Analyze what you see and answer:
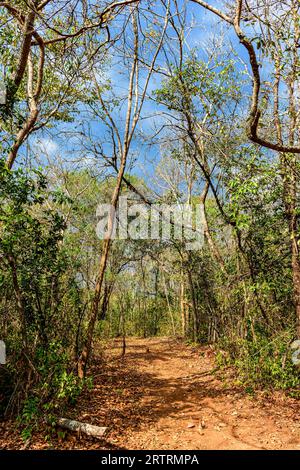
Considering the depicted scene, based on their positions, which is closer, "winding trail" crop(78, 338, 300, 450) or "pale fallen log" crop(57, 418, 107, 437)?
"pale fallen log" crop(57, 418, 107, 437)

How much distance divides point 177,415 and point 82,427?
155 centimetres

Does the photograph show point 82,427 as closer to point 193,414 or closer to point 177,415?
point 177,415

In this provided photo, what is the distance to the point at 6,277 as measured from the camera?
502 centimetres

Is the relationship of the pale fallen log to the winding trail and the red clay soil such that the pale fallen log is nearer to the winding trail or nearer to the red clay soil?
the red clay soil

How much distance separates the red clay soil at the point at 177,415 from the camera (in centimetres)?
411

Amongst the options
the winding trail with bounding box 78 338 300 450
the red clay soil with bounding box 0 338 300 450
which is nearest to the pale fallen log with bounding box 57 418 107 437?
the red clay soil with bounding box 0 338 300 450

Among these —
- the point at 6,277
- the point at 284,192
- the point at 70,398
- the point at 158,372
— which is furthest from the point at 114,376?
the point at 284,192

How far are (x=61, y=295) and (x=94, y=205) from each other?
912 centimetres

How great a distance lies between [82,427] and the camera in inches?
163

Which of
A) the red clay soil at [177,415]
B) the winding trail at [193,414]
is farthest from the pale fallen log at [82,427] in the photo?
the winding trail at [193,414]

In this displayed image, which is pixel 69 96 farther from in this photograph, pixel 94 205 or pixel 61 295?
pixel 94 205

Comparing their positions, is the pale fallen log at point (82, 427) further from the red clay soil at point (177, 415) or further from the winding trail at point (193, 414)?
the winding trail at point (193, 414)

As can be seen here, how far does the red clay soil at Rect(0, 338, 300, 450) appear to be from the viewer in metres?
4.11

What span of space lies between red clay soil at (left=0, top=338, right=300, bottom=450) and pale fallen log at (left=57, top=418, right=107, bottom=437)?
85 millimetres
